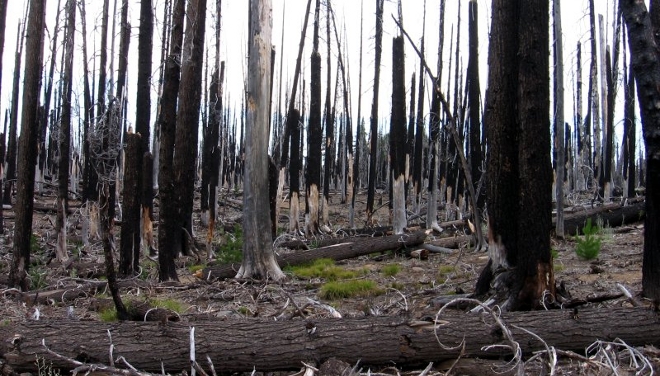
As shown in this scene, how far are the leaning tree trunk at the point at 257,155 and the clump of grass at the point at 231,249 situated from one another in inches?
69.9

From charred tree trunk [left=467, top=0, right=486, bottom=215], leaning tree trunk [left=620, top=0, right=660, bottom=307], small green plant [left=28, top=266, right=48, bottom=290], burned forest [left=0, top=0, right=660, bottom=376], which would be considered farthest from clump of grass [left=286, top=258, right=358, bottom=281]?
charred tree trunk [left=467, top=0, right=486, bottom=215]

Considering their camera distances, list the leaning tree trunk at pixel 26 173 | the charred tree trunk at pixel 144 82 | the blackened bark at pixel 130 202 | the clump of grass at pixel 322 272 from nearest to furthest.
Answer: the leaning tree trunk at pixel 26 173, the blackened bark at pixel 130 202, the clump of grass at pixel 322 272, the charred tree trunk at pixel 144 82

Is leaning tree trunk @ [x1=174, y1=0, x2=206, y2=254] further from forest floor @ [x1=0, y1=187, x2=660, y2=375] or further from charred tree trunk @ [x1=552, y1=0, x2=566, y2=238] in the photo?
charred tree trunk @ [x1=552, y1=0, x2=566, y2=238]

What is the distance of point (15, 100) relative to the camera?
11852 mm

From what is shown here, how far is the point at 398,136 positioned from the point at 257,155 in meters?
6.81

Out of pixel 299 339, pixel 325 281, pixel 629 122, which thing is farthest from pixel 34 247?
pixel 629 122

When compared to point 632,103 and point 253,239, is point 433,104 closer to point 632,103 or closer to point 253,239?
point 632,103

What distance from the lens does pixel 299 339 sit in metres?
3.84

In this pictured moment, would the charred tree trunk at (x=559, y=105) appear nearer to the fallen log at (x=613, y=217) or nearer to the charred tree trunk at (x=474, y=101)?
the fallen log at (x=613, y=217)

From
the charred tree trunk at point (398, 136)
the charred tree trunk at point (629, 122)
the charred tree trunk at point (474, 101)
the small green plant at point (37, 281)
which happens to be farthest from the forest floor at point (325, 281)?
the charred tree trunk at point (629, 122)

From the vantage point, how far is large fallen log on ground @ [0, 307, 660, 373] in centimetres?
379

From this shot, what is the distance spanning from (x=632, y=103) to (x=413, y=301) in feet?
46.3

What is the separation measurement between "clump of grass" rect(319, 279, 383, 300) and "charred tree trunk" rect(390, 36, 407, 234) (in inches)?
250

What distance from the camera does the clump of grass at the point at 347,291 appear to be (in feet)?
24.1
